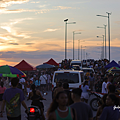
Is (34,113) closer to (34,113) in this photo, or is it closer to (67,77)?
(34,113)

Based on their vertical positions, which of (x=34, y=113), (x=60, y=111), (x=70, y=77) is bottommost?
(x=34, y=113)

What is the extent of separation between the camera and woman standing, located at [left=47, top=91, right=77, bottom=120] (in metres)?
4.53

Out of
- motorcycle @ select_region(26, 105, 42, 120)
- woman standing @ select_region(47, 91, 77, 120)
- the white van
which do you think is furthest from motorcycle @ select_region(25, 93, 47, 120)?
the white van

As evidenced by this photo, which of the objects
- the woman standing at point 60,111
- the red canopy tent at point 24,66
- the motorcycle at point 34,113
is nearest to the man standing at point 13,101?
the motorcycle at point 34,113

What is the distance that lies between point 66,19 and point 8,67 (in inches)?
1625

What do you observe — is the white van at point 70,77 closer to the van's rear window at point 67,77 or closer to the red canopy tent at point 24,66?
the van's rear window at point 67,77

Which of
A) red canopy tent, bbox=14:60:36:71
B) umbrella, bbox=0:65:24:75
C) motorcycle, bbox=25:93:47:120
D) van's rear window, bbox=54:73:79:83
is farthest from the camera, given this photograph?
red canopy tent, bbox=14:60:36:71

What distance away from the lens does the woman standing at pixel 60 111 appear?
4.53 meters

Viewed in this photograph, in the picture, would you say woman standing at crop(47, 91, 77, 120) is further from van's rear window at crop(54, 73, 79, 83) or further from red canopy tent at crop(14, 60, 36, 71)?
red canopy tent at crop(14, 60, 36, 71)

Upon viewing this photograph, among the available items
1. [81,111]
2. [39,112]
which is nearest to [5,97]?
[39,112]

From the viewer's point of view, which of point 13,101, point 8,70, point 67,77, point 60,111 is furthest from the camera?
point 67,77

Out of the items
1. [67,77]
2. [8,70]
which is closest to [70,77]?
[67,77]

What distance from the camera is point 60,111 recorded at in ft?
15.0

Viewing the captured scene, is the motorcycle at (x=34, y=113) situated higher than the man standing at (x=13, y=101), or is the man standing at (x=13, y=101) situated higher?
the man standing at (x=13, y=101)
